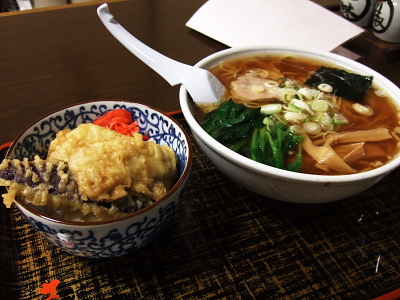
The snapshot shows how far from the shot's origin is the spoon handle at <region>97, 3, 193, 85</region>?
1294 millimetres

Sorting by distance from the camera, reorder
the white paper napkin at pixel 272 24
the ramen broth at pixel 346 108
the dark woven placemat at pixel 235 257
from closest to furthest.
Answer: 1. the dark woven placemat at pixel 235 257
2. the ramen broth at pixel 346 108
3. the white paper napkin at pixel 272 24

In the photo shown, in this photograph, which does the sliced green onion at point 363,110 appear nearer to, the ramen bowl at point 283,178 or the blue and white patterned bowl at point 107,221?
the ramen bowl at point 283,178

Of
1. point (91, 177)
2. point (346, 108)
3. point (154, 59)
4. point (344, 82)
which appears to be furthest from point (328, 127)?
point (91, 177)

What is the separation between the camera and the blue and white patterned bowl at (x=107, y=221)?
0.78m

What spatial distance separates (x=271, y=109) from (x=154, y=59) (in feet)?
1.60

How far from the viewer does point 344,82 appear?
4.62 feet

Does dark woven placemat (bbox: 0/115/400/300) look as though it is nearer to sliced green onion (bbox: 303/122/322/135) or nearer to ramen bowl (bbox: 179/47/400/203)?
ramen bowl (bbox: 179/47/400/203)

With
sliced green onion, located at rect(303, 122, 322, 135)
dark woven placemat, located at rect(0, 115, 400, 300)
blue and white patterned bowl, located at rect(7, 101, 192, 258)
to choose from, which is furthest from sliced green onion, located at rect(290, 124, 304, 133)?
blue and white patterned bowl, located at rect(7, 101, 192, 258)

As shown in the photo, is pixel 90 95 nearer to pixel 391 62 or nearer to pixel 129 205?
pixel 129 205

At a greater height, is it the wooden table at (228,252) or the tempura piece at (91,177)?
the tempura piece at (91,177)

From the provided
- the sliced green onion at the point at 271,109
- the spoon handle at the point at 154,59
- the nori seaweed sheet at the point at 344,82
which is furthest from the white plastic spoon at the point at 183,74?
the nori seaweed sheet at the point at 344,82

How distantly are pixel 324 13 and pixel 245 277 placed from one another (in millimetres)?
1852

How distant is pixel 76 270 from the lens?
0.92 m

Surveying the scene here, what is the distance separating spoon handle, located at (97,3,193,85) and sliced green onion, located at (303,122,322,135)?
463 mm
